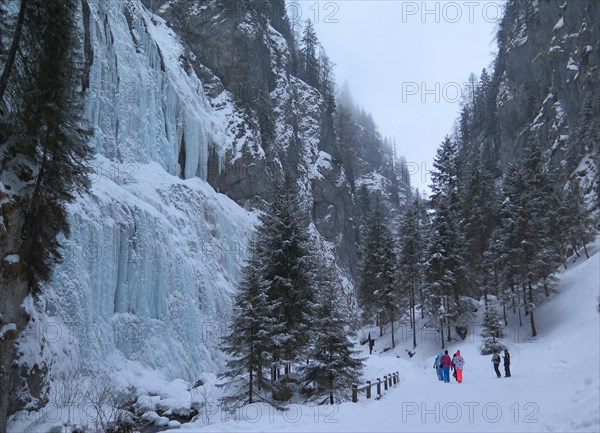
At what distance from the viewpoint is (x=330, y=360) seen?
16625mm

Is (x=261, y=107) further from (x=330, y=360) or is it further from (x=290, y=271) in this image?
(x=330, y=360)

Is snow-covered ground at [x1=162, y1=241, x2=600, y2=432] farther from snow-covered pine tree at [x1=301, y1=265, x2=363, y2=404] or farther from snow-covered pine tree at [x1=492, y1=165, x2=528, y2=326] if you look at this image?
snow-covered pine tree at [x1=492, y1=165, x2=528, y2=326]

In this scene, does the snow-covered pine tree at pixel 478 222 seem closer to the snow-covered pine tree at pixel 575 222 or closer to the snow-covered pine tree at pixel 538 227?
the snow-covered pine tree at pixel 538 227

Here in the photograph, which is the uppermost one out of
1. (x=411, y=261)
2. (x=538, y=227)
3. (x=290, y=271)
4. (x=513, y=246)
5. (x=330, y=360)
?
(x=538, y=227)

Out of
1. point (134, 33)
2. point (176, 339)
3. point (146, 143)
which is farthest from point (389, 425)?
point (134, 33)

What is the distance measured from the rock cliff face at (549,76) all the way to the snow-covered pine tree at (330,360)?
3889 cm

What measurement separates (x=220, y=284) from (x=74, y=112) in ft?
59.0

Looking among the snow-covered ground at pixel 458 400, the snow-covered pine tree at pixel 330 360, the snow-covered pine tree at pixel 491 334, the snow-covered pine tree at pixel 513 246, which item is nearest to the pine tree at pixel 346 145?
A: the snow-covered pine tree at pixel 513 246

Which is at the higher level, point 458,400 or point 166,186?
point 166,186

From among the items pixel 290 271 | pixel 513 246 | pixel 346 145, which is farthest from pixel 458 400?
pixel 346 145

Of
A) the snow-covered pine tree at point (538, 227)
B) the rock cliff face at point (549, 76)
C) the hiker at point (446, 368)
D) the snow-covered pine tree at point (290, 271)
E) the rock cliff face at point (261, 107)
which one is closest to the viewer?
the hiker at point (446, 368)

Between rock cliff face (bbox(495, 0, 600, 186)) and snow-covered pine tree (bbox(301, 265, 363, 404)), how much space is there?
38886 millimetres

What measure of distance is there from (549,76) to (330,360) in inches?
2422

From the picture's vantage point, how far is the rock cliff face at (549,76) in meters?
53.7
